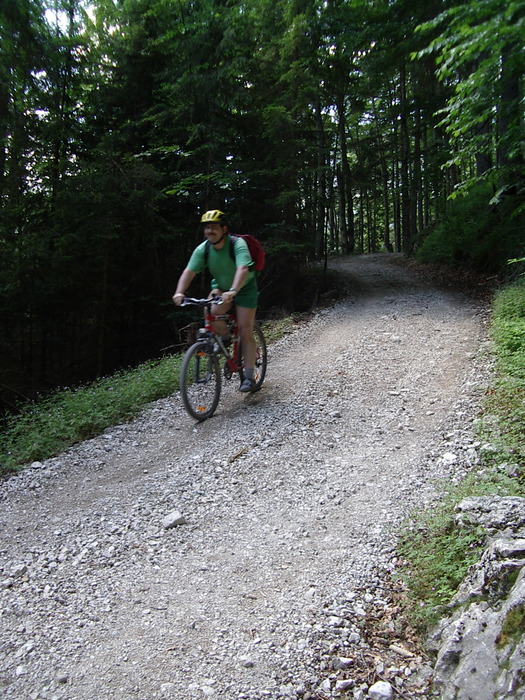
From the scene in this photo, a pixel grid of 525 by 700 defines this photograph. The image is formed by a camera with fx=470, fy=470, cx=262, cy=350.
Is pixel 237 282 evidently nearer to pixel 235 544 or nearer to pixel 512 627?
pixel 235 544

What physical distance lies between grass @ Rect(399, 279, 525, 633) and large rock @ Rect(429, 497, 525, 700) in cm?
14

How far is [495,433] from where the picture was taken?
4520mm

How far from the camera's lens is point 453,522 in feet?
10.6

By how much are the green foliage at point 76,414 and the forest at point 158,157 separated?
150 inches

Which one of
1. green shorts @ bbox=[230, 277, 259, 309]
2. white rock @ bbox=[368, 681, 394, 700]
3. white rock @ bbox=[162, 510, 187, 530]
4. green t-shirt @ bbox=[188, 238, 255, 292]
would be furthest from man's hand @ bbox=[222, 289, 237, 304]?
white rock @ bbox=[368, 681, 394, 700]

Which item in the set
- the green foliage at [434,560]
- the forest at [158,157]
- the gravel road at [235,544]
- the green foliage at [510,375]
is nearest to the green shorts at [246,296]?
the gravel road at [235,544]

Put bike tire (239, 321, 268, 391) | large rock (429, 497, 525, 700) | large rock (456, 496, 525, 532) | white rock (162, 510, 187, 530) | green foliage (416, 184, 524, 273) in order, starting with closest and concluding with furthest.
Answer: large rock (429, 497, 525, 700) → large rock (456, 496, 525, 532) → white rock (162, 510, 187, 530) → bike tire (239, 321, 268, 391) → green foliage (416, 184, 524, 273)

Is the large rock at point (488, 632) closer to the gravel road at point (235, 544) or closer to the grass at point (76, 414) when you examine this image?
the gravel road at point (235, 544)

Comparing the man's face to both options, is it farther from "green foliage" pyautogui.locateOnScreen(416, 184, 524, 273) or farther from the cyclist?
"green foliage" pyautogui.locateOnScreen(416, 184, 524, 273)

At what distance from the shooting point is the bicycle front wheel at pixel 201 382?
5848mm

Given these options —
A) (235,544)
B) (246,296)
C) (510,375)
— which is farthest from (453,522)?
(246,296)

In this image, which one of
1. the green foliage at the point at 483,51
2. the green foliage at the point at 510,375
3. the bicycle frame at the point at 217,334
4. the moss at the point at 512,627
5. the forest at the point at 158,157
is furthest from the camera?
the forest at the point at 158,157

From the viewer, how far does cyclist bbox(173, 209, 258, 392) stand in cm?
552

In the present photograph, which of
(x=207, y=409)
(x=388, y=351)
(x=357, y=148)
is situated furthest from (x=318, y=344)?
(x=357, y=148)
